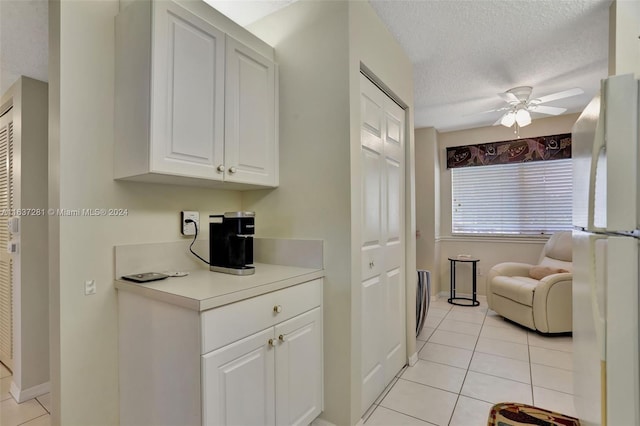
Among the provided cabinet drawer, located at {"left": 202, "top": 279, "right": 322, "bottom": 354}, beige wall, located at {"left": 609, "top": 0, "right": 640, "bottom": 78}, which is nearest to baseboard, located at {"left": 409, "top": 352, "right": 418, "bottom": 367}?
cabinet drawer, located at {"left": 202, "top": 279, "right": 322, "bottom": 354}

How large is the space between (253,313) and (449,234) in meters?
4.18

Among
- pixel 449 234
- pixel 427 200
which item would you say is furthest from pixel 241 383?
pixel 449 234

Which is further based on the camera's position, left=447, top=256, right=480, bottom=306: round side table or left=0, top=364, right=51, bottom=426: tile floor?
left=447, top=256, right=480, bottom=306: round side table

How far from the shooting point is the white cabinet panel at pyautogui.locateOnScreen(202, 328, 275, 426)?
1.17m

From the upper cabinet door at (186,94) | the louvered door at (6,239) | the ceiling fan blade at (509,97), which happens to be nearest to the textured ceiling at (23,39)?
the louvered door at (6,239)

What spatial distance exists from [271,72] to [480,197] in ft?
12.5

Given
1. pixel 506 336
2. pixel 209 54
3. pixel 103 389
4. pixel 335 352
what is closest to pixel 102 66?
pixel 209 54

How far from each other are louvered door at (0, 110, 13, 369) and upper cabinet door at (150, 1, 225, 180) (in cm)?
180

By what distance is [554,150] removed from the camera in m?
4.10

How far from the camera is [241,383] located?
1.28 metres

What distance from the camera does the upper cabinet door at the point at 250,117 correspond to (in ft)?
5.49

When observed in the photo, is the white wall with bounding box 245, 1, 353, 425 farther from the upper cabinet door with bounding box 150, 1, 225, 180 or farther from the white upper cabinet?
the upper cabinet door with bounding box 150, 1, 225, 180

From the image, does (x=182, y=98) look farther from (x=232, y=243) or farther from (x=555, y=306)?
(x=555, y=306)

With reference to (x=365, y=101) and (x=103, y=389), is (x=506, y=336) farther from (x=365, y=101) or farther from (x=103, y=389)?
(x=103, y=389)
